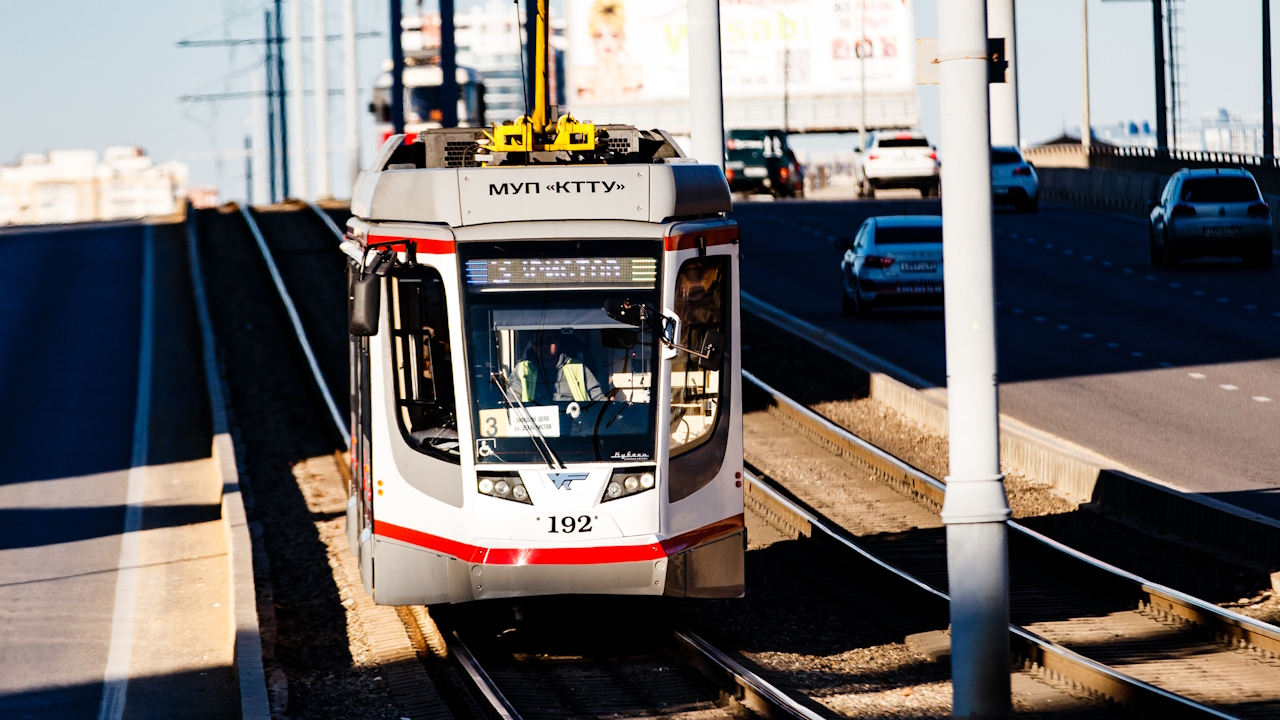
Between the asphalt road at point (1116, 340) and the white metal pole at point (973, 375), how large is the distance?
7.17 m

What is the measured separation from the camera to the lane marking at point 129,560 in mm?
11242

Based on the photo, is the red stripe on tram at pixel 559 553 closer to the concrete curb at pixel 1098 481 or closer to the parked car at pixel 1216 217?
the concrete curb at pixel 1098 481

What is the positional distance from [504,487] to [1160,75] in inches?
1652

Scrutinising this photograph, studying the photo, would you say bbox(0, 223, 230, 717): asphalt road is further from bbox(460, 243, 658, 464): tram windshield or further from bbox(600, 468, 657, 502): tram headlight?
bbox(600, 468, 657, 502): tram headlight

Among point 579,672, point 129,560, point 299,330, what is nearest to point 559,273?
point 579,672

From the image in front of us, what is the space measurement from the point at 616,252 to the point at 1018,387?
1195 cm

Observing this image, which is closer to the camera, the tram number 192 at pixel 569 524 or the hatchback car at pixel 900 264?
the tram number 192 at pixel 569 524

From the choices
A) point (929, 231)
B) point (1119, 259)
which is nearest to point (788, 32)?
point (1119, 259)

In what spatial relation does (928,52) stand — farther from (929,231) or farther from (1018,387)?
(929,231)

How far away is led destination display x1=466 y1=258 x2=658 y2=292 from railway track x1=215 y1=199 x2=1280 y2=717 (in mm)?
2432

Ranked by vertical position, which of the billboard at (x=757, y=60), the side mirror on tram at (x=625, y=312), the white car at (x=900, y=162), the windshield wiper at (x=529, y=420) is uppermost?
the billboard at (x=757, y=60)

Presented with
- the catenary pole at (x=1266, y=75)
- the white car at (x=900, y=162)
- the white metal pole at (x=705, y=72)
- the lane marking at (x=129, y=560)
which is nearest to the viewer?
the lane marking at (x=129, y=560)

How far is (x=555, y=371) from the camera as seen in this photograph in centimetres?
1053

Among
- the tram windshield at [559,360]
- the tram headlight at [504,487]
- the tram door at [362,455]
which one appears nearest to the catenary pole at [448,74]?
the tram door at [362,455]
